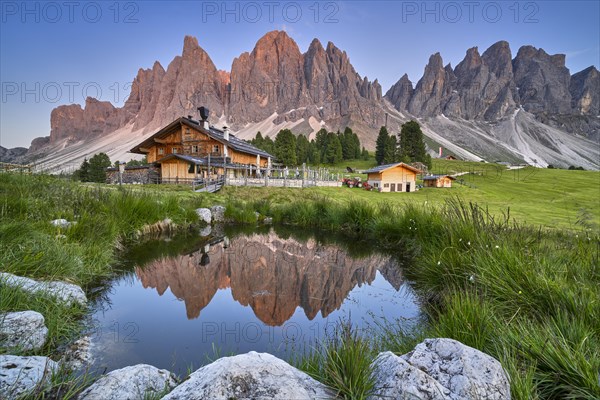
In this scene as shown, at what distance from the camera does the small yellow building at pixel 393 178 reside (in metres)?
34.7

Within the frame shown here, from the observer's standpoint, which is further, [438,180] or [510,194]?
[438,180]

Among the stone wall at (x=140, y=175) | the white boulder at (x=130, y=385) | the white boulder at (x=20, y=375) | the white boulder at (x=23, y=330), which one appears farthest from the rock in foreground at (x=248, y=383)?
the stone wall at (x=140, y=175)

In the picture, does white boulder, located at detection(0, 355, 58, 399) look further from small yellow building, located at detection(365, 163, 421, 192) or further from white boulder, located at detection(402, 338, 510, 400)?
small yellow building, located at detection(365, 163, 421, 192)

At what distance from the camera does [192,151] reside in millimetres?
40094

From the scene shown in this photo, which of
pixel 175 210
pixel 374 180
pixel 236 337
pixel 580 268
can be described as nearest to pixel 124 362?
pixel 236 337

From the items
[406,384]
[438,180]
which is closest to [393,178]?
[438,180]

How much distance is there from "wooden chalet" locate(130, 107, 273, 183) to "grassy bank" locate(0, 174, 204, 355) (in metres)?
23.6

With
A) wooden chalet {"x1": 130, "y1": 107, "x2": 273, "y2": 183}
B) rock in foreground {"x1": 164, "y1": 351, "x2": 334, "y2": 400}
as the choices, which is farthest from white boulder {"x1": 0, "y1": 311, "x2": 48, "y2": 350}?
wooden chalet {"x1": 130, "y1": 107, "x2": 273, "y2": 183}

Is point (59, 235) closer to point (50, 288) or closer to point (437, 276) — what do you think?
point (50, 288)

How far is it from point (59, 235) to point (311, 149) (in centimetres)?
7882

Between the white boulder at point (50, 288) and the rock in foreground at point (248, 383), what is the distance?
3596mm

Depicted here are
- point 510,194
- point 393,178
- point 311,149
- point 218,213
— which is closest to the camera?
point 218,213

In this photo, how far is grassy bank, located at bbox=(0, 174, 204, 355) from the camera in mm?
4348

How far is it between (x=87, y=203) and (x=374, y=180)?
3010 cm
